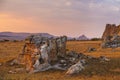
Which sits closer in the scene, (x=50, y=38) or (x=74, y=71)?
(x=74, y=71)

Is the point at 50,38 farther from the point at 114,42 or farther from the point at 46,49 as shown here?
the point at 114,42

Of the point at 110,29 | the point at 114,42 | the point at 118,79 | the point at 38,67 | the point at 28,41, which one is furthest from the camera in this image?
the point at 110,29

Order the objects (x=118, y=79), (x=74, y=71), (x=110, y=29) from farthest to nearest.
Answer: (x=110, y=29) < (x=74, y=71) < (x=118, y=79)

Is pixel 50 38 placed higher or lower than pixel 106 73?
higher

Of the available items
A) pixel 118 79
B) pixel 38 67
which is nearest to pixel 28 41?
pixel 38 67

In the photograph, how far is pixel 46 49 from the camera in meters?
41.5

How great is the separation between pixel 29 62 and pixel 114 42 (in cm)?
3866

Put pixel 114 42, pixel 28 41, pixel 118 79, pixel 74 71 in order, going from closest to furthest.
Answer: pixel 118 79 < pixel 74 71 < pixel 28 41 < pixel 114 42

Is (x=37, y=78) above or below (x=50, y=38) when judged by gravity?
below

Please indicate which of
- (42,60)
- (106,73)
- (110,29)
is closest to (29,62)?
(42,60)

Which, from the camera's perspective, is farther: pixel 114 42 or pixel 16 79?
pixel 114 42

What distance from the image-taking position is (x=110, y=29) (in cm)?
9975

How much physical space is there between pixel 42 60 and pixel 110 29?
6096 cm

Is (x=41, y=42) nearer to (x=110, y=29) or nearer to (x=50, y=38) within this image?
(x=50, y=38)
